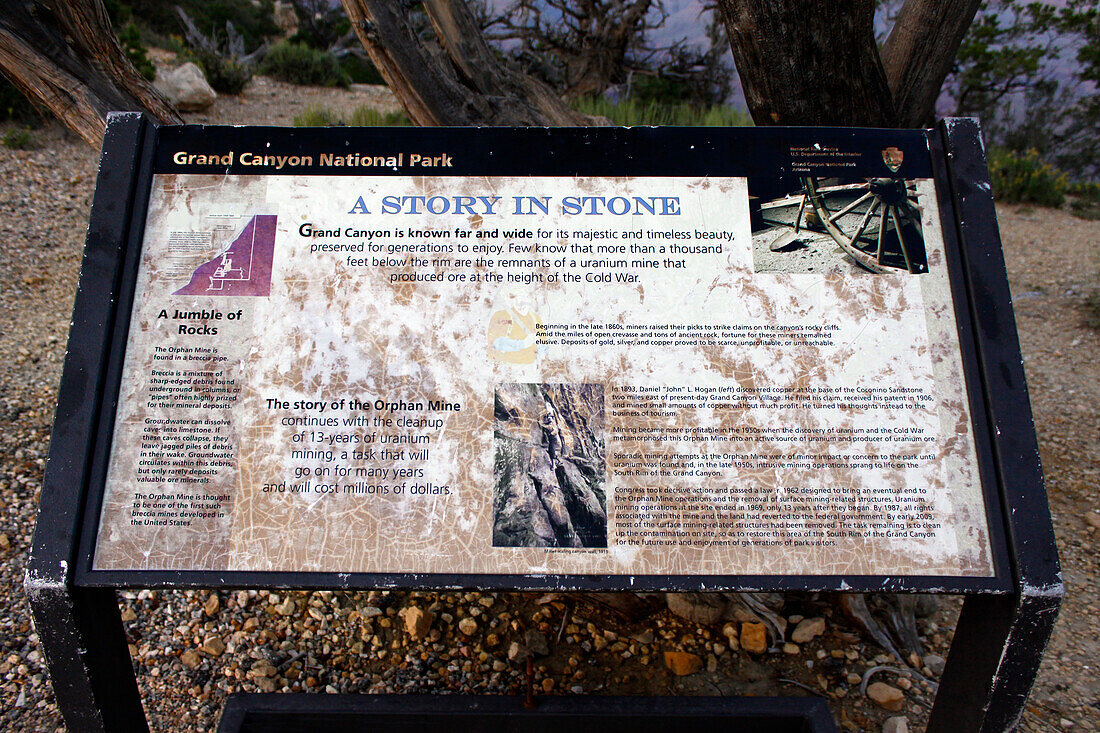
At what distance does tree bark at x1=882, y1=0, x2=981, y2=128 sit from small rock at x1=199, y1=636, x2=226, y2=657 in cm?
341

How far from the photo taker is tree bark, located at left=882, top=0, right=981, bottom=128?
2.77 metres

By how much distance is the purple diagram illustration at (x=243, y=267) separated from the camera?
164 centimetres

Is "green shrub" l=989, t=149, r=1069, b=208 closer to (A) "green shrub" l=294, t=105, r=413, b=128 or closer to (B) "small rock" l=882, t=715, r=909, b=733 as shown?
(A) "green shrub" l=294, t=105, r=413, b=128

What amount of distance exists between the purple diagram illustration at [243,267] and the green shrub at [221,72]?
32.4 ft

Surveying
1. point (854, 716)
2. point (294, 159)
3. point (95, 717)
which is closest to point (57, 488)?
point (95, 717)

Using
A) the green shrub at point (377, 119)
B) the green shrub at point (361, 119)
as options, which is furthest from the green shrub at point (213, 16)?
the green shrub at point (377, 119)

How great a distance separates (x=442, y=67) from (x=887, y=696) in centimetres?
326

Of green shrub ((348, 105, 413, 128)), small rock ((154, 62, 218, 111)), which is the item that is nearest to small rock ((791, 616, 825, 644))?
green shrub ((348, 105, 413, 128))

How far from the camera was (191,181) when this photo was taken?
5.59 feet

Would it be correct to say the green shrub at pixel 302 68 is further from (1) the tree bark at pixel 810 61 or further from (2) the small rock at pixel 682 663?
(2) the small rock at pixel 682 663

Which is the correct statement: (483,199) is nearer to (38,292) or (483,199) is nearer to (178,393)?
(178,393)

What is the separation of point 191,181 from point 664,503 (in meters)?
1.47

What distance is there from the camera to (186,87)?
8445mm

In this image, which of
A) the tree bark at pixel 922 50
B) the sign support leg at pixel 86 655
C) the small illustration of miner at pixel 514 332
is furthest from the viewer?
the tree bark at pixel 922 50
